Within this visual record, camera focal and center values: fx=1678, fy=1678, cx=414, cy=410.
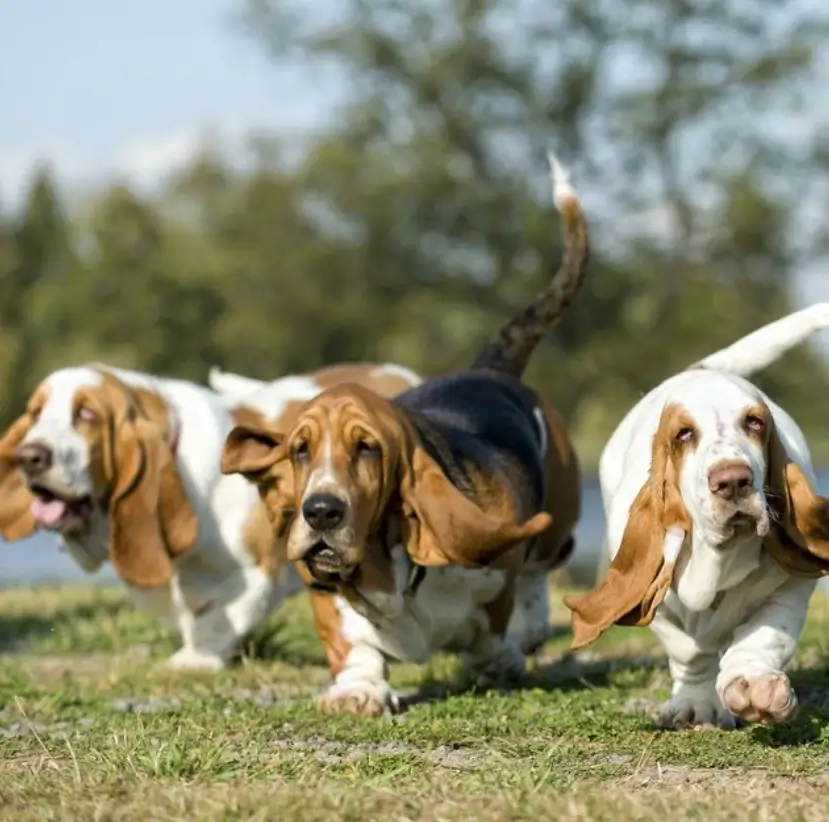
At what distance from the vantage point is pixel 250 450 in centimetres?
530

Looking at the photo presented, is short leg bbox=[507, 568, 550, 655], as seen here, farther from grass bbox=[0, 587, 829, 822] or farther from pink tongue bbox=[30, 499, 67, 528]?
pink tongue bbox=[30, 499, 67, 528]

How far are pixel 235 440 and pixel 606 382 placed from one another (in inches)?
631

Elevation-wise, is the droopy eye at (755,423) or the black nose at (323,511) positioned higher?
the droopy eye at (755,423)

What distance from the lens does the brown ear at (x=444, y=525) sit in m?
4.97

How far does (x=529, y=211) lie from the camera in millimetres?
21578

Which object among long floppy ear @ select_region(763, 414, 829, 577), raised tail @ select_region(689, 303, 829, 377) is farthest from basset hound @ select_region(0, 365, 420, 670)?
long floppy ear @ select_region(763, 414, 829, 577)

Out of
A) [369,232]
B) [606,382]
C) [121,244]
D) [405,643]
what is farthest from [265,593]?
[121,244]

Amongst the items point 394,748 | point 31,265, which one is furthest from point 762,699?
point 31,265

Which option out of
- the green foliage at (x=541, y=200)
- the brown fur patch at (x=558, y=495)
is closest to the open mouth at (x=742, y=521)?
the brown fur patch at (x=558, y=495)

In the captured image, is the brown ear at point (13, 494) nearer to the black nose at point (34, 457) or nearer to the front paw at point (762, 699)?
the black nose at point (34, 457)

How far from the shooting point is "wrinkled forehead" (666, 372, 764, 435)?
417 cm

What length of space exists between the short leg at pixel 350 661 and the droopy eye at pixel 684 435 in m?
1.39

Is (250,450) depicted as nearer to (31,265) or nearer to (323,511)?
(323,511)

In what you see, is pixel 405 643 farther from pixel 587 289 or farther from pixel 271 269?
pixel 271 269
